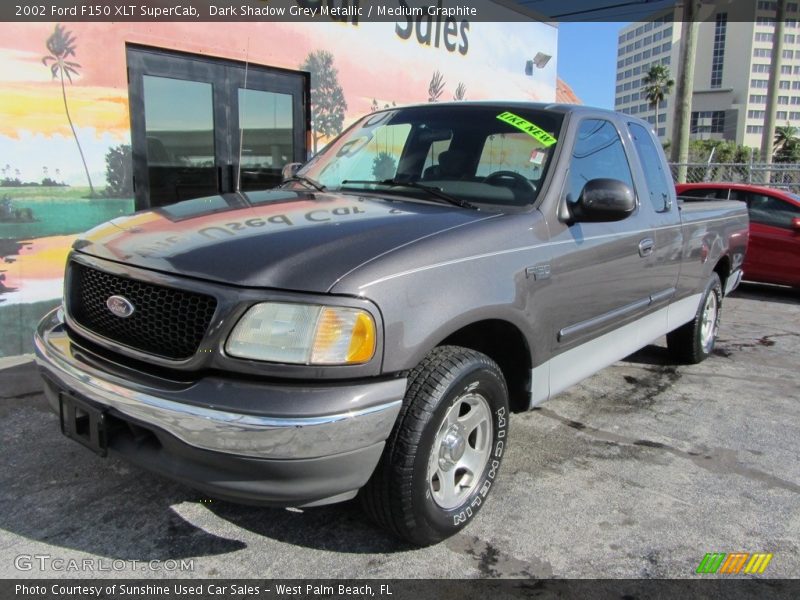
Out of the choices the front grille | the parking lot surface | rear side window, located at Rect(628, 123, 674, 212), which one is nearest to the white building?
rear side window, located at Rect(628, 123, 674, 212)

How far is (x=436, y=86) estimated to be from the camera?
9344mm

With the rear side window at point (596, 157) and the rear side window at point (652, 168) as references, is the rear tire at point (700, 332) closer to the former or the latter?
the rear side window at point (652, 168)

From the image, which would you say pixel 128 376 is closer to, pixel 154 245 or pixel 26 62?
pixel 154 245

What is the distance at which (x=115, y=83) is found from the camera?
5.82 metres

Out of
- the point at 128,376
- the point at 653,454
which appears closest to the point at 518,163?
the point at 653,454

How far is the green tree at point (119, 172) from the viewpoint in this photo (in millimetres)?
5887

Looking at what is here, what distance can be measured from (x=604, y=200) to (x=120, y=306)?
2257 mm

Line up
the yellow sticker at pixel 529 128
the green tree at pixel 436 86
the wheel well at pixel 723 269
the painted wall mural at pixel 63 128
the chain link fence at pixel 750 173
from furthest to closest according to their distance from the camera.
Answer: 1. the chain link fence at pixel 750 173
2. the green tree at pixel 436 86
3. the wheel well at pixel 723 269
4. the painted wall mural at pixel 63 128
5. the yellow sticker at pixel 529 128

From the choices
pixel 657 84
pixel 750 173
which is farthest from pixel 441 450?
pixel 657 84

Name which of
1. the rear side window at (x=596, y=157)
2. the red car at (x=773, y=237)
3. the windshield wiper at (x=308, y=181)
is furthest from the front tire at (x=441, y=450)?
the red car at (x=773, y=237)

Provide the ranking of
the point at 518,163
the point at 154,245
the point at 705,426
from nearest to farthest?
the point at 154,245 → the point at 518,163 → the point at 705,426

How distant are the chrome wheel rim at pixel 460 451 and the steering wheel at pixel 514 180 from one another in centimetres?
112

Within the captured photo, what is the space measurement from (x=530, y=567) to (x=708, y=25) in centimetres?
14319

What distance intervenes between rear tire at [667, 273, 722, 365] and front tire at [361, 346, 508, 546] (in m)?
3.14
